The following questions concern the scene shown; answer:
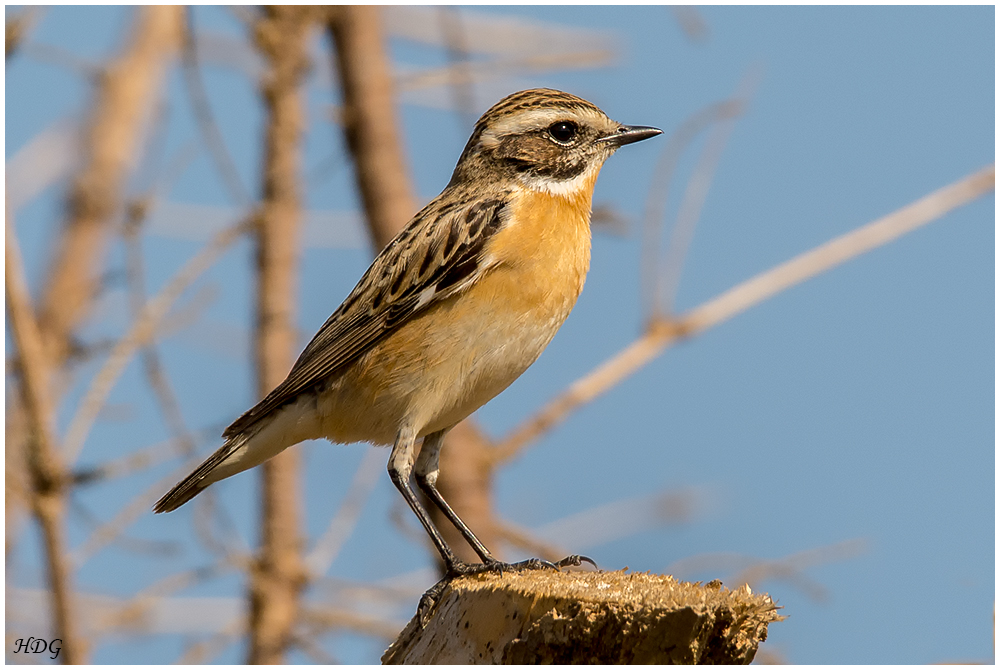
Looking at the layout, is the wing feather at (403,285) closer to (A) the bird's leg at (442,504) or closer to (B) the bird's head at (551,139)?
(B) the bird's head at (551,139)

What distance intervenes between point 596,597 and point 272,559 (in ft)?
14.5

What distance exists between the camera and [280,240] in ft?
28.1

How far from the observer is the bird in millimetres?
6164

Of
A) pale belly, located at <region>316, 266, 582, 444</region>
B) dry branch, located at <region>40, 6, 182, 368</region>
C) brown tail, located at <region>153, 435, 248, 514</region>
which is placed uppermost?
dry branch, located at <region>40, 6, 182, 368</region>

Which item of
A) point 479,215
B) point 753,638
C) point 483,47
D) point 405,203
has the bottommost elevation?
point 753,638

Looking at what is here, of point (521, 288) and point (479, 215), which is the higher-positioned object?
point (479, 215)

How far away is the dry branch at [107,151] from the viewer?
39.6ft

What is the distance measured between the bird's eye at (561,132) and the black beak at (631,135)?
0.18 m

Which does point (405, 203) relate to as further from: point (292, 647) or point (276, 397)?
point (292, 647)

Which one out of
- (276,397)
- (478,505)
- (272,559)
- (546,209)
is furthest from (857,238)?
(272,559)

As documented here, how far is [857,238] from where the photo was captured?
7660 millimetres

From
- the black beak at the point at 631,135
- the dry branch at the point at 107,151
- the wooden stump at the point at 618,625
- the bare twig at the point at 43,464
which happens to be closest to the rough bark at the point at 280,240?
the bare twig at the point at 43,464

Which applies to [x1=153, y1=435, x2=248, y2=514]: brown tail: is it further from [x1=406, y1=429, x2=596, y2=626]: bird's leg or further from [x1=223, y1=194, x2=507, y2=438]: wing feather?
[x1=406, y1=429, x2=596, y2=626]: bird's leg

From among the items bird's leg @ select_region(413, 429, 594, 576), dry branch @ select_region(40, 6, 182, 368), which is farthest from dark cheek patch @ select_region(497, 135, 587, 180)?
dry branch @ select_region(40, 6, 182, 368)
